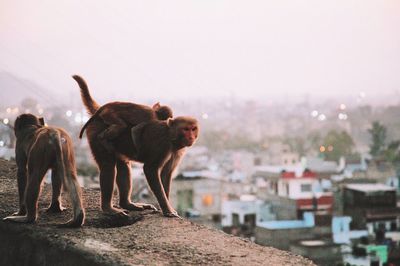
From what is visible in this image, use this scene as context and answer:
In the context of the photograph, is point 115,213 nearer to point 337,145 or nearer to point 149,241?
point 149,241

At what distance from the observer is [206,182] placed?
989 centimetres

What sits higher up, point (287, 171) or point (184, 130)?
point (287, 171)

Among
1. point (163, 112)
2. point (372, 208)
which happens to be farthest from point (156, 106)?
point (372, 208)

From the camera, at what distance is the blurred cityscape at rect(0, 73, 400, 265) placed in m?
6.83

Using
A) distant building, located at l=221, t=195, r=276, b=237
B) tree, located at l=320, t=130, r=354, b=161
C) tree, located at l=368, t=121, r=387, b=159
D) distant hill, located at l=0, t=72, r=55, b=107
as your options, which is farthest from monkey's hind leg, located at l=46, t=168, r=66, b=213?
tree, located at l=368, t=121, r=387, b=159

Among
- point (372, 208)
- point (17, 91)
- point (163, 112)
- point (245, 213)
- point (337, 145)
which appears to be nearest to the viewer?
point (163, 112)

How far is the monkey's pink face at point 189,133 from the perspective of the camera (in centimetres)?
210

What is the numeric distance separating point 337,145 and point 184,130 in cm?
1567

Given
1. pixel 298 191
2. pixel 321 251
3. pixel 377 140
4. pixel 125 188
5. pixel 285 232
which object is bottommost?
pixel 321 251

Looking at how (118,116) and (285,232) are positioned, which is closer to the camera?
(118,116)

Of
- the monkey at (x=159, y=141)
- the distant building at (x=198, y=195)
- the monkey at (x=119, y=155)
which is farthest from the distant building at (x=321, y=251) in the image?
the monkey at (x=159, y=141)

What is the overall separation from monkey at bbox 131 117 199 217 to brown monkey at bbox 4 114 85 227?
209 millimetres

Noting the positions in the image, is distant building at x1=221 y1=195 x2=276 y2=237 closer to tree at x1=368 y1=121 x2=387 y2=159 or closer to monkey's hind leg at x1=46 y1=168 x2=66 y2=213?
tree at x1=368 y1=121 x2=387 y2=159

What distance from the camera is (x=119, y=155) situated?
2238 millimetres
